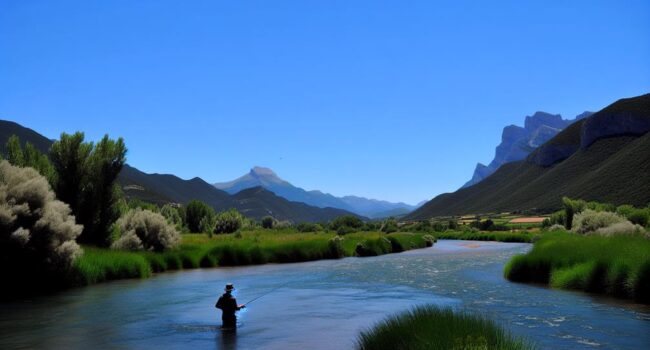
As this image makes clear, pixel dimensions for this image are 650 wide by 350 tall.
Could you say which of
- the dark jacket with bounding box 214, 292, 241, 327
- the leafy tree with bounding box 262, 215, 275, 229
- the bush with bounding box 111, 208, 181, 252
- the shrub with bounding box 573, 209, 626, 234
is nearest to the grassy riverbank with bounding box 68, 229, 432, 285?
the bush with bounding box 111, 208, 181, 252

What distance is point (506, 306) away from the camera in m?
23.5

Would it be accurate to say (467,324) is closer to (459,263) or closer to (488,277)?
(488,277)

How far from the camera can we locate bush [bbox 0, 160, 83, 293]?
970 inches

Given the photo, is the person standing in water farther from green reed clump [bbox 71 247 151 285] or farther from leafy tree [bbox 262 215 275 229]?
leafy tree [bbox 262 215 275 229]

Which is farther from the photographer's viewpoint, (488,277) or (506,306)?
(488,277)

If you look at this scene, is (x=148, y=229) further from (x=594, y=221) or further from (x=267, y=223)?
(x=267, y=223)

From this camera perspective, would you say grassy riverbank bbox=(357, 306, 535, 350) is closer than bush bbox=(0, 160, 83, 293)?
Yes

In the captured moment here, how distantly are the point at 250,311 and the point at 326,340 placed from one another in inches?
292

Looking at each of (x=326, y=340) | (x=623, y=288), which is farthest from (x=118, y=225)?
(x=623, y=288)

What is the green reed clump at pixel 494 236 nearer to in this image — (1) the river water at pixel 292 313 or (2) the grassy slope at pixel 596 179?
(2) the grassy slope at pixel 596 179

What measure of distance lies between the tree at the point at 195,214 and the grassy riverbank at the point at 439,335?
76.8m

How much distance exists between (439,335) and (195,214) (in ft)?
267

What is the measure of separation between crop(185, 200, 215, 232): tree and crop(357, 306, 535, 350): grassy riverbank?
7680cm

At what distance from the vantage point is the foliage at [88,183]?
38.8 metres
